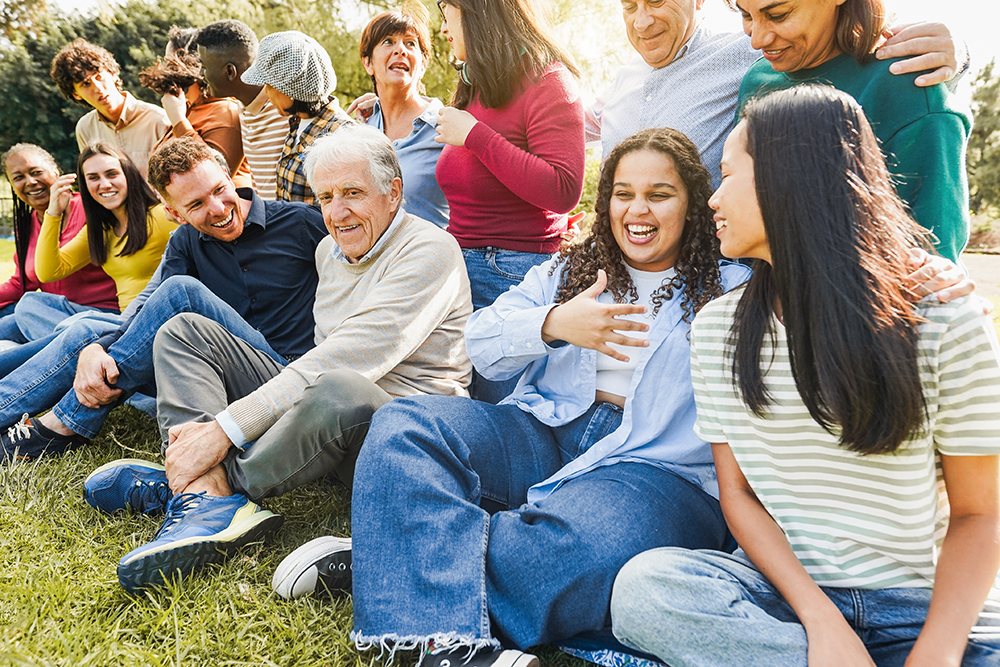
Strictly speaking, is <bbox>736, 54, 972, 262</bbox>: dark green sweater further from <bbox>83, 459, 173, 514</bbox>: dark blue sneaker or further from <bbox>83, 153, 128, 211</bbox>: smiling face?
<bbox>83, 153, 128, 211</bbox>: smiling face

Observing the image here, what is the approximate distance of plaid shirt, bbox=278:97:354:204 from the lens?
410cm

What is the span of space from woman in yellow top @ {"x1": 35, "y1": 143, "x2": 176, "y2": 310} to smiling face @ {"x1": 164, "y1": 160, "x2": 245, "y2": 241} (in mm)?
965

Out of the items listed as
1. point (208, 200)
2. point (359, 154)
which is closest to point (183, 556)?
point (359, 154)

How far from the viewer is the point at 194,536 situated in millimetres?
2273

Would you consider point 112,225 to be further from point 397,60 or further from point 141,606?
point 141,606

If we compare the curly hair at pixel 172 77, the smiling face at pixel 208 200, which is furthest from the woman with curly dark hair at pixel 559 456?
the curly hair at pixel 172 77

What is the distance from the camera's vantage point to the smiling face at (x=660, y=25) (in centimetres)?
277

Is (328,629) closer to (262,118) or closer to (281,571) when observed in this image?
(281,571)

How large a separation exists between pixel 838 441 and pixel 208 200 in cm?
279

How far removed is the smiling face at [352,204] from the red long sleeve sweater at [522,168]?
41 centimetres

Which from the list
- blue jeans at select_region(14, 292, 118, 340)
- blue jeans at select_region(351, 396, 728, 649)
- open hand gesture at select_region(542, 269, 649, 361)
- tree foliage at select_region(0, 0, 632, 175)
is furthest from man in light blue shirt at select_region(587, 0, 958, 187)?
tree foliage at select_region(0, 0, 632, 175)

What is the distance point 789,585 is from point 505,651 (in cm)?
70

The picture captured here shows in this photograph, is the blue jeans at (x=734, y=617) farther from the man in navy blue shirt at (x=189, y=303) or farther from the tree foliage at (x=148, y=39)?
the tree foliage at (x=148, y=39)

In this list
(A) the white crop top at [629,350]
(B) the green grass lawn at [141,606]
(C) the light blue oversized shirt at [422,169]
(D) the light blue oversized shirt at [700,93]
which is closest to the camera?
(B) the green grass lawn at [141,606]
